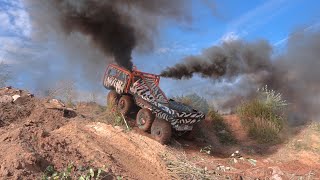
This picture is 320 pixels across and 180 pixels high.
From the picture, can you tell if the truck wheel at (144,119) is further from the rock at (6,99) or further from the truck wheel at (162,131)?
the rock at (6,99)

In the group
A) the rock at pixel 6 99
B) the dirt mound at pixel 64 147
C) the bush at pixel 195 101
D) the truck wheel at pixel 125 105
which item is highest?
the bush at pixel 195 101

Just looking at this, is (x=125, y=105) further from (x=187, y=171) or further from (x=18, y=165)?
(x=18, y=165)

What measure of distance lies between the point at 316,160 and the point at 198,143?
3766mm

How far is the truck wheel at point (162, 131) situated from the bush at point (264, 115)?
14.7 ft

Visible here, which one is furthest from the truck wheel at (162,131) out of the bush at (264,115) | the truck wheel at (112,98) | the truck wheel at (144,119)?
the bush at (264,115)

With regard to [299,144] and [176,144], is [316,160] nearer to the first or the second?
[299,144]

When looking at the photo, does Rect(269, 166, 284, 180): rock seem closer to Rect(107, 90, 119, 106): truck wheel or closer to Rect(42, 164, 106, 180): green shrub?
Rect(42, 164, 106, 180): green shrub

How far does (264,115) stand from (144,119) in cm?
536

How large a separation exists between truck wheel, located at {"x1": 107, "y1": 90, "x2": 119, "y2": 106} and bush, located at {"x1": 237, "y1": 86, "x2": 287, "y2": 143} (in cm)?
519

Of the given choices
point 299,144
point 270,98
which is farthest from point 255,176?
point 270,98

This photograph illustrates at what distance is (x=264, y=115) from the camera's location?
15.0 metres

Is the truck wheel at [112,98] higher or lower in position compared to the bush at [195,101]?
lower

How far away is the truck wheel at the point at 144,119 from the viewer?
12008 millimetres

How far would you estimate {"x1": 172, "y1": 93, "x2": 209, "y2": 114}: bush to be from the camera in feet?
53.0
